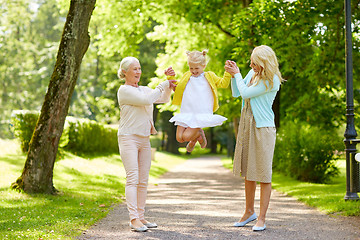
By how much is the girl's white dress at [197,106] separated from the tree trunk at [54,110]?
13.3ft

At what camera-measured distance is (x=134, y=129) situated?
20.1ft

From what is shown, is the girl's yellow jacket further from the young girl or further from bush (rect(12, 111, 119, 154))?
bush (rect(12, 111, 119, 154))

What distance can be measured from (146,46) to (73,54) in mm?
26454

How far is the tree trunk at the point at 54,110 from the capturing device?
9.21m

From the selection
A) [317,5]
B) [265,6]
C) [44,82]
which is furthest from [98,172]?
[44,82]

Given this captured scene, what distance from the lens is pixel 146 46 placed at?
35.6 metres

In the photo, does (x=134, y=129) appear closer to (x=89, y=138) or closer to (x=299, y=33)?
(x=299, y=33)

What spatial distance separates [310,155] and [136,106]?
9024 millimetres

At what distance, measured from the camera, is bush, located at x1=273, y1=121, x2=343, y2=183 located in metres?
13.9

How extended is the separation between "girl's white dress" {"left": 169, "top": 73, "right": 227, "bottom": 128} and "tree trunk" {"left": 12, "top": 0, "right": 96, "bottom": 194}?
4041 millimetres

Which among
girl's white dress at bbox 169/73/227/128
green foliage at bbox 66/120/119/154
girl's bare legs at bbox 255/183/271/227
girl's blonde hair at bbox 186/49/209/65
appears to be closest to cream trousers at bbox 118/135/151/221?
girl's white dress at bbox 169/73/227/128

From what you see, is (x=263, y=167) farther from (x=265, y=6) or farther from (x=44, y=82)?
(x=44, y=82)

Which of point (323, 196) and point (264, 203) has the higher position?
point (264, 203)

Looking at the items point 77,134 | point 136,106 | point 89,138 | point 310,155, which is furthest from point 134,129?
point 89,138
